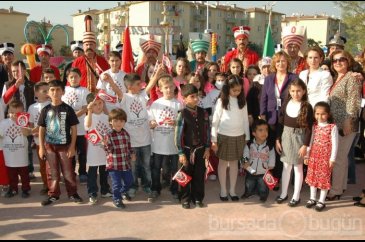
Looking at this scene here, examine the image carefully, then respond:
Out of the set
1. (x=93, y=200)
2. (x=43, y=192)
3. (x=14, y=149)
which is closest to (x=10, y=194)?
(x=43, y=192)

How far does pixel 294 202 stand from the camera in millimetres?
4641

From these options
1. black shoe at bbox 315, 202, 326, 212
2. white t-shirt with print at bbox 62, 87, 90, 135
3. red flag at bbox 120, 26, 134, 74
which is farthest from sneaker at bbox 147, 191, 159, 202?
red flag at bbox 120, 26, 134, 74

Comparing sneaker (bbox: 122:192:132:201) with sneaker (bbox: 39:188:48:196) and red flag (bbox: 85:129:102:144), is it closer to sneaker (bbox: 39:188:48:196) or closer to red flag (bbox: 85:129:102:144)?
red flag (bbox: 85:129:102:144)

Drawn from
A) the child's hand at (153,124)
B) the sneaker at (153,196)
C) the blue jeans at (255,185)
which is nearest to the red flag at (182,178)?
the sneaker at (153,196)

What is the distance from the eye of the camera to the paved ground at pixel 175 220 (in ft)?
12.4

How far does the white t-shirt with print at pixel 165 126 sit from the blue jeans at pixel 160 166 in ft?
0.35

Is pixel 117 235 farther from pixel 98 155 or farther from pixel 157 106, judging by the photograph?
pixel 157 106

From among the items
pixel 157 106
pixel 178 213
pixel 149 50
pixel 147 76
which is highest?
pixel 149 50

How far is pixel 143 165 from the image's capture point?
5.02 meters

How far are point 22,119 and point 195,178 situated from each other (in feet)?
8.19

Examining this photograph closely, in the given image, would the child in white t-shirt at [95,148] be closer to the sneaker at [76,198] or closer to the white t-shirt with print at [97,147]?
the white t-shirt with print at [97,147]

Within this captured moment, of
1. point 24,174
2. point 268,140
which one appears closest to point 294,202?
point 268,140

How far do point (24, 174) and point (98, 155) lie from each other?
3.82ft

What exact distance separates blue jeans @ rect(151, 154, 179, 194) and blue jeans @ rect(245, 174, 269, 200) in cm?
101
